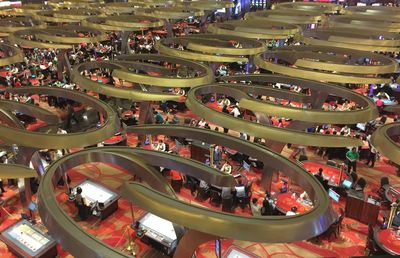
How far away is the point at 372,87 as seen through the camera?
25.6 m

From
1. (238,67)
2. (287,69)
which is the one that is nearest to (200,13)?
(238,67)

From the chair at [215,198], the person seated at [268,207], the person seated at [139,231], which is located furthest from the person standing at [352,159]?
the person seated at [139,231]

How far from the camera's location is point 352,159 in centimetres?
1694

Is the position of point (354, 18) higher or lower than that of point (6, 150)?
higher

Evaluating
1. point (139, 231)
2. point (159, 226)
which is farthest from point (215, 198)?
point (139, 231)

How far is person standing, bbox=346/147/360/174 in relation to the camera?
1692cm

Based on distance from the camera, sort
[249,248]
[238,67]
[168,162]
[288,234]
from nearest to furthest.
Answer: [288,234] < [168,162] < [249,248] < [238,67]

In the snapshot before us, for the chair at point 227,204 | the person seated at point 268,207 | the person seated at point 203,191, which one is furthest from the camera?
the person seated at point 203,191

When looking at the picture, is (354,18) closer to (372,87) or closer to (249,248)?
(372,87)

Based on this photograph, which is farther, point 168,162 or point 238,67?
point 238,67

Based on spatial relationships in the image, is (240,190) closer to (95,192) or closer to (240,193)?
(240,193)

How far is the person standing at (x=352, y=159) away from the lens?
16922 millimetres

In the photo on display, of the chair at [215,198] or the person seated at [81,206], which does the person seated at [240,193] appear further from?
the person seated at [81,206]

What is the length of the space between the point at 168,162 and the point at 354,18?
25242 millimetres
